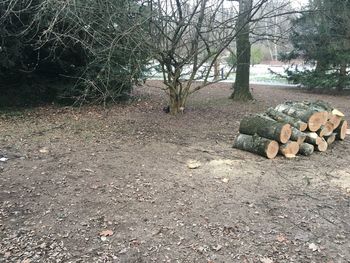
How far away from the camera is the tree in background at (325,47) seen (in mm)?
12156

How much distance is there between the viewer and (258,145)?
5449mm

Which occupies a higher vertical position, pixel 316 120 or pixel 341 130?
pixel 316 120

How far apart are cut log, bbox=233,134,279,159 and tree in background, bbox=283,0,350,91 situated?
302 inches

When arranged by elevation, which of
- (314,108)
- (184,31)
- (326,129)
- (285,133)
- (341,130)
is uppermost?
(184,31)

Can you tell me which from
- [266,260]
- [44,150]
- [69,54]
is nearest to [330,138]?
[266,260]

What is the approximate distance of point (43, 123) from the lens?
25.2 ft

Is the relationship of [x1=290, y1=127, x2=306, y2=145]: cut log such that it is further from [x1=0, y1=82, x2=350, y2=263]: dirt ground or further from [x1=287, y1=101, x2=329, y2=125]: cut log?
[x1=287, y1=101, x2=329, y2=125]: cut log

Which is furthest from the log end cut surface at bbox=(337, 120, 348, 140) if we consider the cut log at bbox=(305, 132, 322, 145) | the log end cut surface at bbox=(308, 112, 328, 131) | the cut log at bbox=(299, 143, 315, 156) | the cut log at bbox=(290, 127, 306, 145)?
the cut log at bbox=(290, 127, 306, 145)

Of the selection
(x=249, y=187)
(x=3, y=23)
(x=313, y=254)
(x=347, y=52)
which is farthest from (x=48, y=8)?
(x=347, y=52)

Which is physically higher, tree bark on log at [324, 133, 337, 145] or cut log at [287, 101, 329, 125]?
cut log at [287, 101, 329, 125]

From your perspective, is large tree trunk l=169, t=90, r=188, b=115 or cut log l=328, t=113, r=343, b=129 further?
large tree trunk l=169, t=90, r=188, b=115

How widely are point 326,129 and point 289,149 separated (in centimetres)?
94

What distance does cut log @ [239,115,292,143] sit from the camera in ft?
17.4

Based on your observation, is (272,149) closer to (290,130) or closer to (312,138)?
(290,130)
